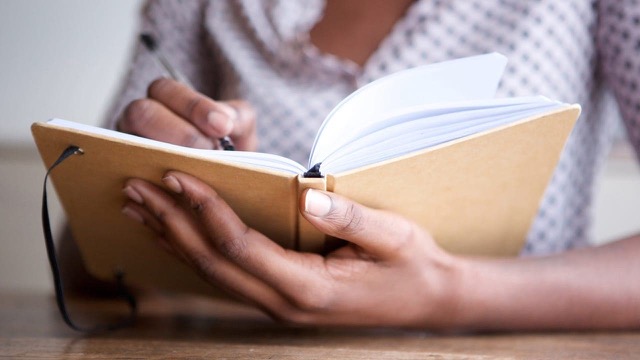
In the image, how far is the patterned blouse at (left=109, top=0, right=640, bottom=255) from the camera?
3.06 feet

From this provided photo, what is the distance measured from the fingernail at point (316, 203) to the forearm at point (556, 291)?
0.70 feet

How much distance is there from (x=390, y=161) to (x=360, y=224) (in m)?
0.06

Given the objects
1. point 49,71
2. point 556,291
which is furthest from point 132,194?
point 49,71

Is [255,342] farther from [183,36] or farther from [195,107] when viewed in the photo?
[183,36]

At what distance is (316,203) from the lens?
504mm

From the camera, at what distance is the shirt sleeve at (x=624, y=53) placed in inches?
33.3

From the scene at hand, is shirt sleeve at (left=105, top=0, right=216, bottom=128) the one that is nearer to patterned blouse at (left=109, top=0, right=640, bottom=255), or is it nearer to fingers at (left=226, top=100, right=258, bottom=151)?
patterned blouse at (left=109, top=0, right=640, bottom=255)

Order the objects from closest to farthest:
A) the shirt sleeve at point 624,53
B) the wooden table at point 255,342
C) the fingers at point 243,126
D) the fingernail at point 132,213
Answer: the wooden table at point 255,342
the fingernail at point 132,213
the fingers at point 243,126
the shirt sleeve at point 624,53

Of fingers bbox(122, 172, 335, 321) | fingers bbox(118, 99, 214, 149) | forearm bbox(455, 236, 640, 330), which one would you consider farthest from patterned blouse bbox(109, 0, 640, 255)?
fingers bbox(122, 172, 335, 321)

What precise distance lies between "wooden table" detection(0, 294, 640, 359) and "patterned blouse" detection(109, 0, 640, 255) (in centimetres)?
32

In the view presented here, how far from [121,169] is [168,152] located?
8cm

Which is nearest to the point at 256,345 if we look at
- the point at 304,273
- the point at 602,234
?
the point at 304,273

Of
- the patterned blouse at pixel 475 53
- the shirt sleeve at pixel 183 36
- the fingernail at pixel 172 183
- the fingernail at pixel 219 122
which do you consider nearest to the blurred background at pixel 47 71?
the shirt sleeve at pixel 183 36

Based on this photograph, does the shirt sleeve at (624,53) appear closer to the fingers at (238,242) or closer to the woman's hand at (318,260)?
the woman's hand at (318,260)
